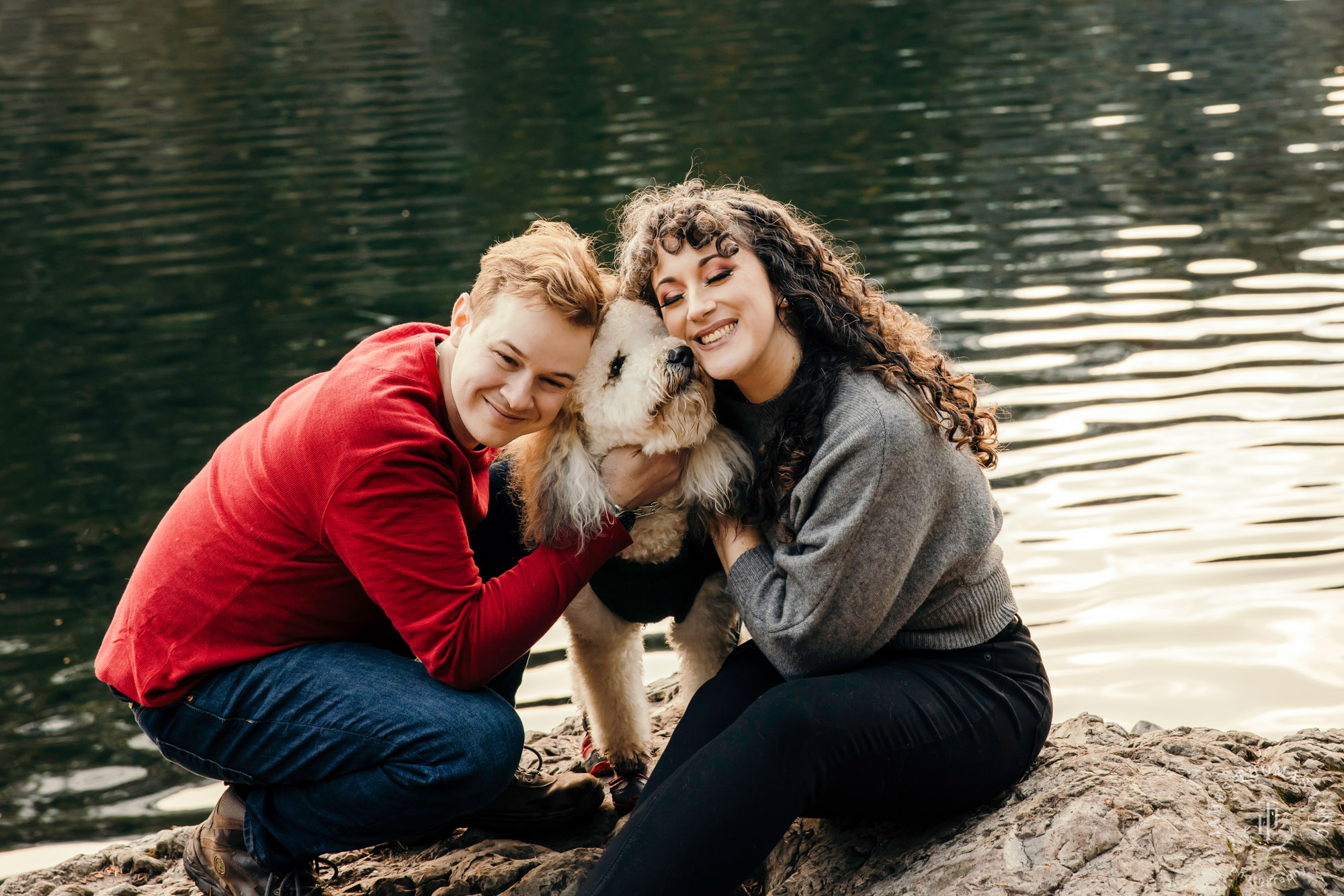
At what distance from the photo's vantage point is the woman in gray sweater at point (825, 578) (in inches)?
85.0

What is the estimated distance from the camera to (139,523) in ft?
18.9

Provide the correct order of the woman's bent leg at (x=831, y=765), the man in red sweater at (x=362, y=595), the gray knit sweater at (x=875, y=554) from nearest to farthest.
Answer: the woman's bent leg at (x=831, y=765), the gray knit sweater at (x=875, y=554), the man in red sweater at (x=362, y=595)

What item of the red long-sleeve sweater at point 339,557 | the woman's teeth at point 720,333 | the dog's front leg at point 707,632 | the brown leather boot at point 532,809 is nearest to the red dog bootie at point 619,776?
the brown leather boot at point 532,809

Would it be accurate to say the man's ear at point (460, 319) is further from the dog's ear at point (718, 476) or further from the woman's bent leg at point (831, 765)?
the woman's bent leg at point (831, 765)

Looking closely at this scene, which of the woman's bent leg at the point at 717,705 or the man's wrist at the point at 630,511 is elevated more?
the man's wrist at the point at 630,511

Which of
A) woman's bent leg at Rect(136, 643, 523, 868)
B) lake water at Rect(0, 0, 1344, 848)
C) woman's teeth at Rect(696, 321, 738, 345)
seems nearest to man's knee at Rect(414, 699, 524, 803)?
woman's bent leg at Rect(136, 643, 523, 868)

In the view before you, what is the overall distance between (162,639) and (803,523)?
145 centimetres

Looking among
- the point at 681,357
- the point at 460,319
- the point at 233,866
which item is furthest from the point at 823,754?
the point at 233,866

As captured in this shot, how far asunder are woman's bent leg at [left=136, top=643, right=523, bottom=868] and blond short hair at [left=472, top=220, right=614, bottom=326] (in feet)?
2.89

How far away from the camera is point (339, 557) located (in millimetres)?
2506

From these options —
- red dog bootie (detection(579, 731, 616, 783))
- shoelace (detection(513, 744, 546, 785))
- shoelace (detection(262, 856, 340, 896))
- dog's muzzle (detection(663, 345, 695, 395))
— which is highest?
dog's muzzle (detection(663, 345, 695, 395))

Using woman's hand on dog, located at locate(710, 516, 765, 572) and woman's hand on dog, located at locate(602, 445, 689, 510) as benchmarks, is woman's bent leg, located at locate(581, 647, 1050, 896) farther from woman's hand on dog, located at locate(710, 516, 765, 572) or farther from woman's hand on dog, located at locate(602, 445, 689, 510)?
woman's hand on dog, located at locate(602, 445, 689, 510)

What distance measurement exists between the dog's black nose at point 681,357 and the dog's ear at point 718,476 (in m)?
0.20

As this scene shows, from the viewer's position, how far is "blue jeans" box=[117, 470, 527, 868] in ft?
7.95
